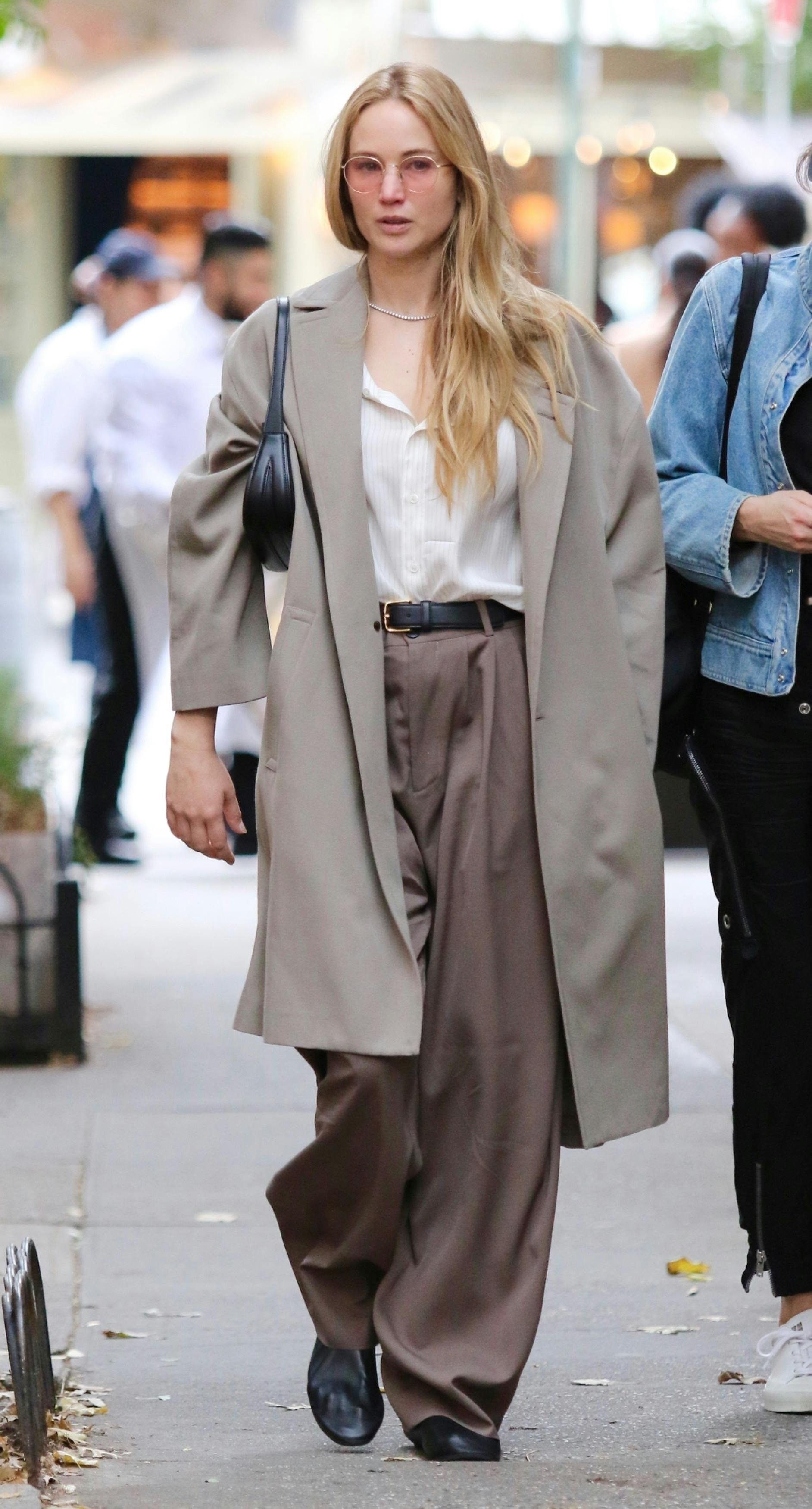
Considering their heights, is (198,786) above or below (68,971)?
above

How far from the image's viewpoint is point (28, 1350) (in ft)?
10.9

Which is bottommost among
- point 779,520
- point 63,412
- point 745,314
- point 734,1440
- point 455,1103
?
point 734,1440

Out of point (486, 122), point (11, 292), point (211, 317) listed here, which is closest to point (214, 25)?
point (486, 122)

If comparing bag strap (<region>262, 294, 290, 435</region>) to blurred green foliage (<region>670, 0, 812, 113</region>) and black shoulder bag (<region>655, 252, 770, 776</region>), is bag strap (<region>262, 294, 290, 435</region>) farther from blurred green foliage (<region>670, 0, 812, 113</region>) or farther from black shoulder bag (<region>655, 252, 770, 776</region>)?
blurred green foliage (<region>670, 0, 812, 113</region>)

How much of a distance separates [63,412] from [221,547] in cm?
693

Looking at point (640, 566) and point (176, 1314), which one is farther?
point (176, 1314)

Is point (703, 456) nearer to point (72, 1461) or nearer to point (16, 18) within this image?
point (72, 1461)

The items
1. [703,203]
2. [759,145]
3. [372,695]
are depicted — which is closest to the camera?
[372,695]

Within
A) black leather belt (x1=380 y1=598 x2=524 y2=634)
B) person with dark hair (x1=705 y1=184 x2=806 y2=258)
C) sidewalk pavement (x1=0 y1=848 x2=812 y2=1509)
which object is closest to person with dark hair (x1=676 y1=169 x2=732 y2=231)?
person with dark hair (x1=705 y1=184 x2=806 y2=258)

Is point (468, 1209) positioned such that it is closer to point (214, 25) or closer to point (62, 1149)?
point (62, 1149)

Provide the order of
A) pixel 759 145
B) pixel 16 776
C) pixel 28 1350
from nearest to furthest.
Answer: pixel 28 1350, pixel 16 776, pixel 759 145

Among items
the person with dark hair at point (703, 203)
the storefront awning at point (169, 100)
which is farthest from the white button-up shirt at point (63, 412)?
the storefront awning at point (169, 100)

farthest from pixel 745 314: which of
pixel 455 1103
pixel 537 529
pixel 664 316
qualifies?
pixel 664 316

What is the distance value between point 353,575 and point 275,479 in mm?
194
